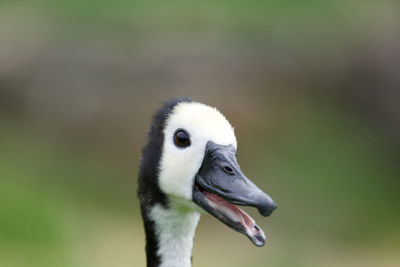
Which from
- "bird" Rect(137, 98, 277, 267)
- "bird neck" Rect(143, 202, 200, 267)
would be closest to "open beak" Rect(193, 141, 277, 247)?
"bird" Rect(137, 98, 277, 267)

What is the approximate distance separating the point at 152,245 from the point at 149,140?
1.65ft

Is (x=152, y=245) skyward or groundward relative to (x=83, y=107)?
groundward

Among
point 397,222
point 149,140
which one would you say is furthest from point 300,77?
point 149,140

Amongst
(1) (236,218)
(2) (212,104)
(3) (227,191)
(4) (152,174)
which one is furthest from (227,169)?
(2) (212,104)

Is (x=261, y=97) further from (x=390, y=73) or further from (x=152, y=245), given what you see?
(x=152, y=245)

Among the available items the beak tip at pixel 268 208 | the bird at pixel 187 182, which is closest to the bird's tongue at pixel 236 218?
the bird at pixel 187 182

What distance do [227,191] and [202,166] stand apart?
0.20 m

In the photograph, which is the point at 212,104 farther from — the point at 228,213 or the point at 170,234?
the point at 228,213

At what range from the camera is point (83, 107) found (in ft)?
25.2

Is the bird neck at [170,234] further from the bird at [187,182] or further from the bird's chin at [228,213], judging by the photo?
the bird's chin at [228,213]

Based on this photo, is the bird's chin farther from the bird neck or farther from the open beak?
the bird neck

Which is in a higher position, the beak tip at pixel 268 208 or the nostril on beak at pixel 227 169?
the nostril on beak at pixel 227 169

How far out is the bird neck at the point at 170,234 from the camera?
10.5 feet

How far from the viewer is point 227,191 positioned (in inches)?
112
